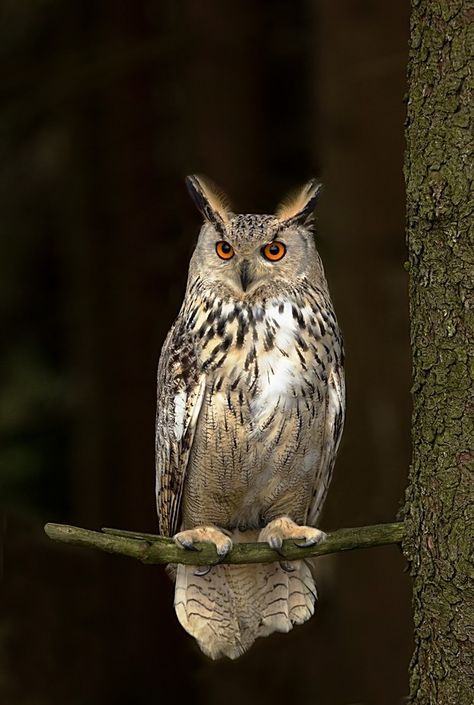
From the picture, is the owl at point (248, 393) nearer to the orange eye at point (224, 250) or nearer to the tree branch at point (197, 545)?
the orange eye at point (224, 250)

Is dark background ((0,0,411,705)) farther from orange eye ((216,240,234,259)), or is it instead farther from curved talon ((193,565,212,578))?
orange eye ((216,240,234,259))

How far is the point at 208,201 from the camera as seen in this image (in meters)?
2.55

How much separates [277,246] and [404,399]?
1538 mm

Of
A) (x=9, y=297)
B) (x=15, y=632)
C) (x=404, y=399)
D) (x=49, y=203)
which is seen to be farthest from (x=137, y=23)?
(x=15, y=632)

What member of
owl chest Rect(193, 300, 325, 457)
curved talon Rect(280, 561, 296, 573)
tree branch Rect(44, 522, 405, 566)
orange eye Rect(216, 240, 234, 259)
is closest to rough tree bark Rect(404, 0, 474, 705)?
tree branch Rect(44, 522, 405, 566)

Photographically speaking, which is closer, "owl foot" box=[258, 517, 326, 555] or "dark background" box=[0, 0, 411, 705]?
"owl foot" box=[258, 517, 326, 555]

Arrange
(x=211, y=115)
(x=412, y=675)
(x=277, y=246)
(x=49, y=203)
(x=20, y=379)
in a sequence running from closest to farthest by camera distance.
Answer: (x=412, y=675) → (x=277, y=246) → (x=211, y=115) → (x=20, y=379) → (x=49, y=203)

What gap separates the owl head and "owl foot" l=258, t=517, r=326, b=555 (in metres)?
0.61

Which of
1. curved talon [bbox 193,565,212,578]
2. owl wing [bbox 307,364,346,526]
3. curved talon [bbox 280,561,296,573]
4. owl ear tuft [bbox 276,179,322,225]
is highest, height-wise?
owl ear tuft [bbox 276,179,322,225]

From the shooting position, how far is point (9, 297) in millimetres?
5055

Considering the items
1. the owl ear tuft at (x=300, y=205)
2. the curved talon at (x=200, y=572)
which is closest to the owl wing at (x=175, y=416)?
the curved talon at (x=200, y=572)

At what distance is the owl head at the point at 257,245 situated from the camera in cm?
252

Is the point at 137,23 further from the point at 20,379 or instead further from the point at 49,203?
the point at 20,379

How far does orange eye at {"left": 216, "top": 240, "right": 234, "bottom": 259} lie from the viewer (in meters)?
2.54
